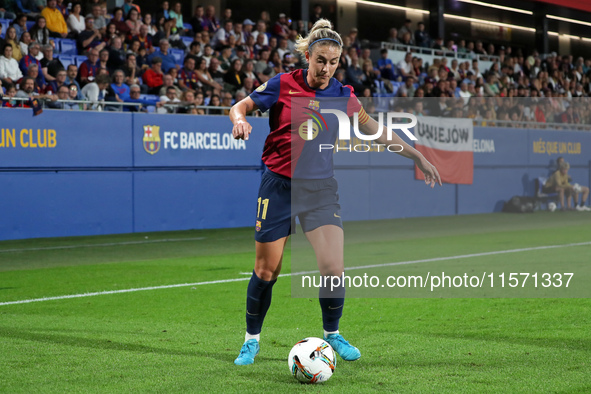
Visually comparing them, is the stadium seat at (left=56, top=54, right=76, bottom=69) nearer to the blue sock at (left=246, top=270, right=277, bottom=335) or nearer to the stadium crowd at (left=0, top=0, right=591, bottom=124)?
the stadium crowd at (left=0, top=0, right=591, bottom=124)

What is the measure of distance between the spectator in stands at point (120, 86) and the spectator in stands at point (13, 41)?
5.98 feet

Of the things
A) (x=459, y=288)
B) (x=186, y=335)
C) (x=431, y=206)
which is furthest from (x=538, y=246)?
(x=186, y=335)

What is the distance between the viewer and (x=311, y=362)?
4.61 meters

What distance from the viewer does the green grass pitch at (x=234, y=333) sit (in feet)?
15.3

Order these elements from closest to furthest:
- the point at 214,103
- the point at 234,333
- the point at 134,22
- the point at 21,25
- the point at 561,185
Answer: the point at 234,333, the point at 21,25, the point at 214,103, the point at 134,22, the point at 561,185

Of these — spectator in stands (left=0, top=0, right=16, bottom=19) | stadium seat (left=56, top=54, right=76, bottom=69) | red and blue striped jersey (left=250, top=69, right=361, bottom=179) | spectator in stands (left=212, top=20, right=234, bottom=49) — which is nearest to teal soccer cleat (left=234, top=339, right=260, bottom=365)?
red and blue striped jersey (left=250, top=69, right=361, bottom=179)

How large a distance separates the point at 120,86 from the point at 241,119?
1185cm

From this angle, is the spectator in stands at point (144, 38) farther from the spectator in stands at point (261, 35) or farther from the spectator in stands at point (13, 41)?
the spectator in stands at point (261, 35)

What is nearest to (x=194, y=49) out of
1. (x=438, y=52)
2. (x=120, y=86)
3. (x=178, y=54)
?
(x=178, y=54)

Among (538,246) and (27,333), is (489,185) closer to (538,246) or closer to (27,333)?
(538,246)

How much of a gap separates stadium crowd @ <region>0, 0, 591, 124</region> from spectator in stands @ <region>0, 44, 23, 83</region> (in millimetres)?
18

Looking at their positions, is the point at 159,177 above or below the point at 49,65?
below

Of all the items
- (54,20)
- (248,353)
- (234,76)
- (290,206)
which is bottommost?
(248,353)

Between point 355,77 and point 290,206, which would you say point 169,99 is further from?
point 290,206
